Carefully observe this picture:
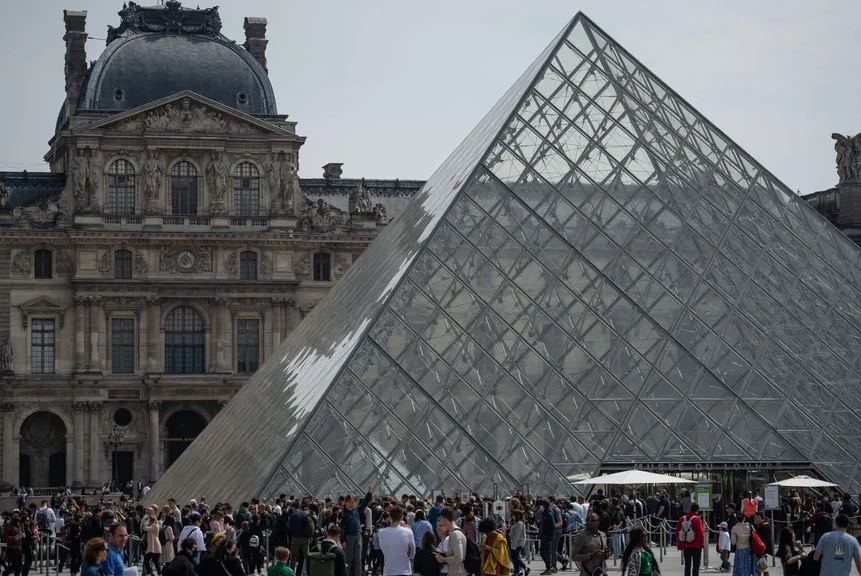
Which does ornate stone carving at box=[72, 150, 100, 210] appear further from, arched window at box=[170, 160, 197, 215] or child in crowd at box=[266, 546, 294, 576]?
child in crowd at box=[266, 546, 294, 576]

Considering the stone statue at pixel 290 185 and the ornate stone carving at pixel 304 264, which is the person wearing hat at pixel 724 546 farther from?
the stone statue at pixel 290 185

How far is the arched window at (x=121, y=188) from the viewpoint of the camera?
219ft

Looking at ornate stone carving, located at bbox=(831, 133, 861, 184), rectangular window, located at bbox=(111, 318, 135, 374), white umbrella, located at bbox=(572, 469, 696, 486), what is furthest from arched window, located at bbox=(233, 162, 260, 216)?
white umbrella, located at bbox=(572, 469, 696, 486)

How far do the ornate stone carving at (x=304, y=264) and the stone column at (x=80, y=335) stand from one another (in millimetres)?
7634

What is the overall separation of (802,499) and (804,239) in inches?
204

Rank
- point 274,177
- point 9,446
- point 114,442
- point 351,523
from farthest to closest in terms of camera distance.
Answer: point 274,177, point 114,442, point 9,446, point 351,523

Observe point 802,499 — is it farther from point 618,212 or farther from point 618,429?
point 618,212

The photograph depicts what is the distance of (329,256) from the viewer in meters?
68.6

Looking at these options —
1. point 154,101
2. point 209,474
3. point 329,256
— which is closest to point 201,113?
point 154,101

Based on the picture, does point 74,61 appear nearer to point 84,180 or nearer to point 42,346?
point 84,180

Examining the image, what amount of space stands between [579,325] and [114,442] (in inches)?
1440

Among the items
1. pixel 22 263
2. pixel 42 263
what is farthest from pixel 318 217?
pixel 22 263

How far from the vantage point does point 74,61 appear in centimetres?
7125

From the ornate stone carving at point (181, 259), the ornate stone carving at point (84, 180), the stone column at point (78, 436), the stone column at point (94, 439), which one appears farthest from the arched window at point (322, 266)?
the stone column at point (78, 436)
